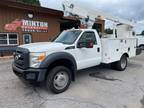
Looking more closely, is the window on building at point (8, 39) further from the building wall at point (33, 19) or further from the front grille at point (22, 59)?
the front grille at point (22, 59)

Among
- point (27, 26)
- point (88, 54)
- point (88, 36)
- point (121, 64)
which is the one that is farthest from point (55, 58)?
point (27, 26)

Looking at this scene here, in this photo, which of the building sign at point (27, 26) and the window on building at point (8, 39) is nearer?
the window on building at point (8, 39)

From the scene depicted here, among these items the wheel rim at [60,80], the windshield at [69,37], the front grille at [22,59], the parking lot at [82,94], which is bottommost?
the parking lot at [82,94]

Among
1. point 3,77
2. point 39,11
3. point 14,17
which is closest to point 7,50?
point 14,17

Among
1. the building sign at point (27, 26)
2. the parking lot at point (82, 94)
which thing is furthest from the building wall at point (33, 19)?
the parking lot at point (82, 94)

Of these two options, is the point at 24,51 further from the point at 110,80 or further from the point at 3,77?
the point at 110,80

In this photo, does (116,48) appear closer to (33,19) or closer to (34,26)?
(34,26)

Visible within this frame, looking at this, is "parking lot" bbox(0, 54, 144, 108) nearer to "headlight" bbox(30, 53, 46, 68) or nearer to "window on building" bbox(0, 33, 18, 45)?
"headlight" bbox(30, 53, 46, 68)

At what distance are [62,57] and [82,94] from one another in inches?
49.6

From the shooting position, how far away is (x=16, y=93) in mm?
4590

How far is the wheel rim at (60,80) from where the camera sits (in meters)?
4.52

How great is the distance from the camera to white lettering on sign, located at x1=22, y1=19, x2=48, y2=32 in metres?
13.4

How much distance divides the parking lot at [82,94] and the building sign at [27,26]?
7.66 meters

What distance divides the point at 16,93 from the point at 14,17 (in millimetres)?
9712
